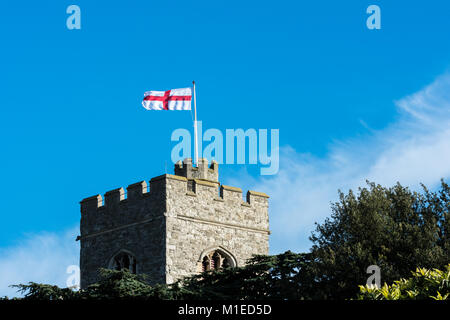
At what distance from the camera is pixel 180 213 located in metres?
37.8

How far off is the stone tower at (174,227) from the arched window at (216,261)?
0.16 feet

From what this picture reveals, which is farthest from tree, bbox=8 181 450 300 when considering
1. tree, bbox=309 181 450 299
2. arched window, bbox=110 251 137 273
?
arched window, bbox=110 251 137 273

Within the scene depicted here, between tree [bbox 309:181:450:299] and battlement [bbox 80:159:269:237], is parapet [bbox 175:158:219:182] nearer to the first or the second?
battlement [bbox 80:159:269:237]

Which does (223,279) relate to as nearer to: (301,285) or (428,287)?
(301,285)

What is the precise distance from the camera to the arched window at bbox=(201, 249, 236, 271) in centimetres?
3831

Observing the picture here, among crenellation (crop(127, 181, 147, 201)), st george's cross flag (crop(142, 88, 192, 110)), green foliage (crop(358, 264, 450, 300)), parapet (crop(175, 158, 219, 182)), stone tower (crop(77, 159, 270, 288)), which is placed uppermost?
st george's cross flag (crop(142, 88, 192, 110))

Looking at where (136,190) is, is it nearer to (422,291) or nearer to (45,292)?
(45,292)

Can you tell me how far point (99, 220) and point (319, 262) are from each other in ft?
45.1

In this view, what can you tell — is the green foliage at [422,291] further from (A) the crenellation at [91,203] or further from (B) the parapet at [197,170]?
(A) the crenellation at [91,203]

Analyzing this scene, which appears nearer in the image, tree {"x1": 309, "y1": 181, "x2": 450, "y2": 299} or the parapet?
tree {"x1": 309, "y1": 181, "x2": 450, "y2": 299}

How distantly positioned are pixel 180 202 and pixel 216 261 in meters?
3.43

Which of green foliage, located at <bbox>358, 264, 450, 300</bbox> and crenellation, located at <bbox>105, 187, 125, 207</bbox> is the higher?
crenellation, located at <bbox>105, 187, 125, 207</bbox>
